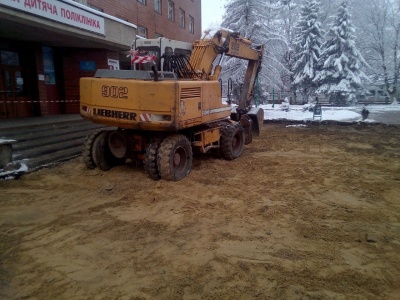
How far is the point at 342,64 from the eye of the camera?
28797 mm

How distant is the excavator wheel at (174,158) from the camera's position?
6.20m

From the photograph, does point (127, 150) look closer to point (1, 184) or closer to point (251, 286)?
point (1, 184)

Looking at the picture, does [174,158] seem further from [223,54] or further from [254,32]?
[254,32]

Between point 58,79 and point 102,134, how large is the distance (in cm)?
822

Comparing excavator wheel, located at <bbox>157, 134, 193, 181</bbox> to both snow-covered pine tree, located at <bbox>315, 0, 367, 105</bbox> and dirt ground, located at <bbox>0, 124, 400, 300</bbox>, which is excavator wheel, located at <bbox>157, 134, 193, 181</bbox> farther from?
snow-covered pine tree, located at <bbox>315, 0, 367, 105</bbox>

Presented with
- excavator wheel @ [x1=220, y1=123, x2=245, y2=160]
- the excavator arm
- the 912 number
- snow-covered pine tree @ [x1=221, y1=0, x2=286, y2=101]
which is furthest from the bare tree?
the 912 number

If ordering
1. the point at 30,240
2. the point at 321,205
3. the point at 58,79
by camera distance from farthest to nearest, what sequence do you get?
the point at 58,79, the point at 321,205, the point at 30,240

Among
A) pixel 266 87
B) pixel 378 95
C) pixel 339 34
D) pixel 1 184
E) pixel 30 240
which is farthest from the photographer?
pixel 378 95

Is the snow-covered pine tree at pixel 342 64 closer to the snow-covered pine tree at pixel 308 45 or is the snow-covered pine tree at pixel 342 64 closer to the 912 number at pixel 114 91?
the snow-covered pine tree at pixel 308 45

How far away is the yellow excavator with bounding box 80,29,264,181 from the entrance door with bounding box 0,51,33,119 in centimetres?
648

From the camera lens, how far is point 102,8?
603 inches

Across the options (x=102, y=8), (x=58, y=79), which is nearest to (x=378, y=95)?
(x=102, y=8)

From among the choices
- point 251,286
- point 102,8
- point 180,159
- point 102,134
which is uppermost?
point 102,8

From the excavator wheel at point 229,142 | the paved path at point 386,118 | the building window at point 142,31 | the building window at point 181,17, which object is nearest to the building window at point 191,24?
the building window at point 181,17
